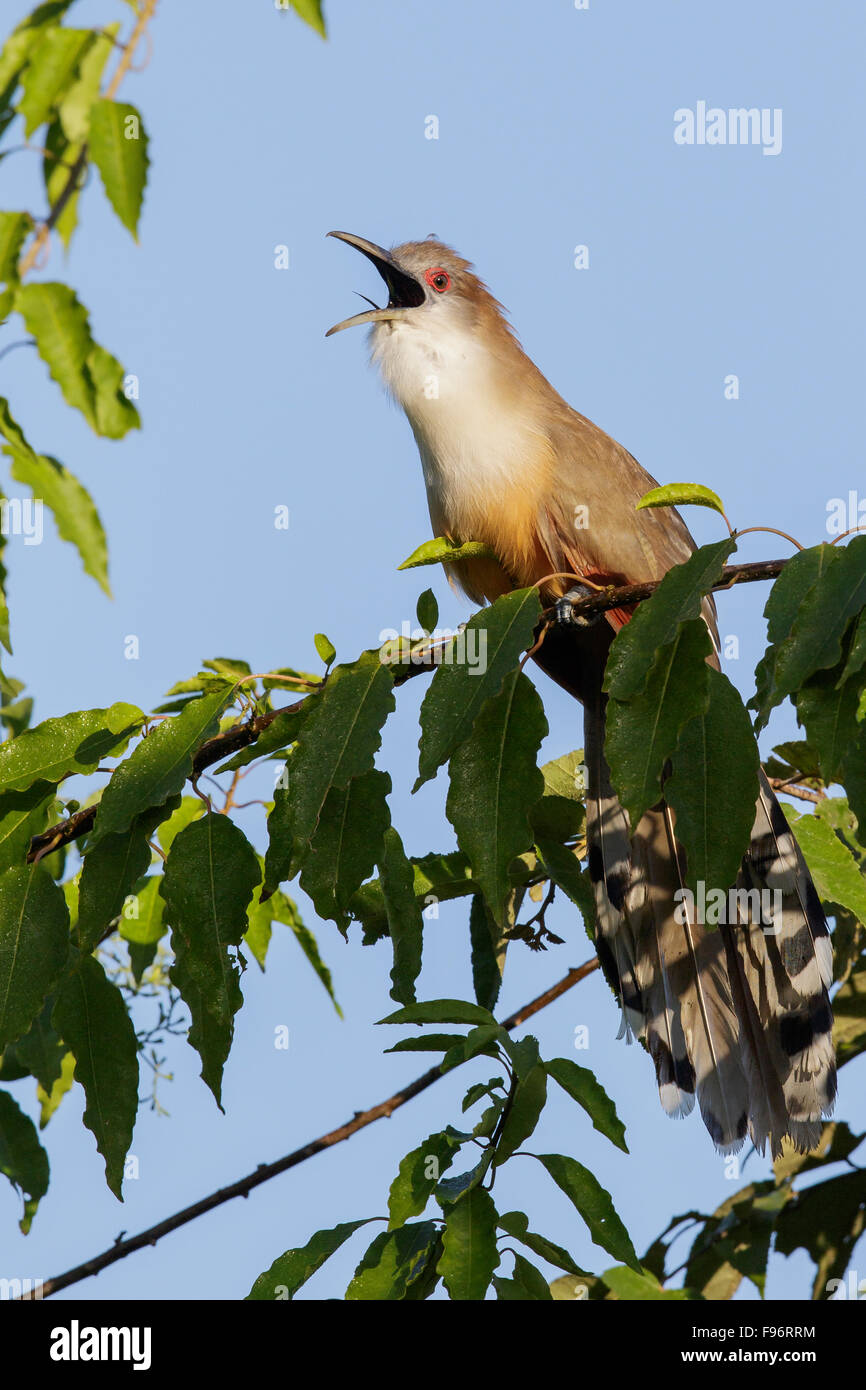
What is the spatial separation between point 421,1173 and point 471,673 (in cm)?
80

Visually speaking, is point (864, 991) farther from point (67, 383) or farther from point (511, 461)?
point (67, 383)

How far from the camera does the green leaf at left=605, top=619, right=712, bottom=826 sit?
189 centimetres

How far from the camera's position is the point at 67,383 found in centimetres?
197

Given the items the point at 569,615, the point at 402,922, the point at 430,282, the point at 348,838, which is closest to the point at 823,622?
the point at 569,615

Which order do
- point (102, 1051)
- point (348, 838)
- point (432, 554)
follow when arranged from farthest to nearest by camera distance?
point (432, 554) → point (102, 1051) → point (348, 838)

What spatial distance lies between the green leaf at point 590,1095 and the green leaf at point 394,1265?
0.30 meters

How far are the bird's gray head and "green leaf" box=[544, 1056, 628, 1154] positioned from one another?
9.08ft

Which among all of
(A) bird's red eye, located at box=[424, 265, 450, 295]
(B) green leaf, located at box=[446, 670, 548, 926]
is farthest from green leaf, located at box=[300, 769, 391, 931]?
(A) bird's red eye, located at box=[424, 265, 450, 295]

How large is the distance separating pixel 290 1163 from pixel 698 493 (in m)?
1.72

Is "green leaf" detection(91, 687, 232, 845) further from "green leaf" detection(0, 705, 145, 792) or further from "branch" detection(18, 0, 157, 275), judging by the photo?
"branch" detection(18, 0, 157, 275)

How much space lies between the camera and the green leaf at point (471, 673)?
78.2 inches

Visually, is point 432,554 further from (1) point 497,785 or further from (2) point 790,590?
(2) point 790,590

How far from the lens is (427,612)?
8.13 ft
